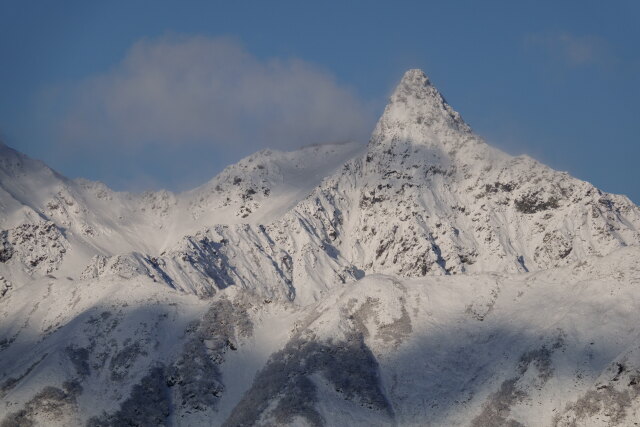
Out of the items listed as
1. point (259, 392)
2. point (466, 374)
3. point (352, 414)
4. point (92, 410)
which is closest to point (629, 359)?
point (466, 374)

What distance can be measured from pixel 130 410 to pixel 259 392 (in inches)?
748

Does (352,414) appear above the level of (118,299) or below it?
below

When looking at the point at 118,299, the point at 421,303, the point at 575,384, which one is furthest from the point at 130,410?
the point at 575,384

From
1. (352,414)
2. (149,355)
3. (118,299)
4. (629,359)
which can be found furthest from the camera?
(118,299)

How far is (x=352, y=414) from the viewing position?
162625 mm

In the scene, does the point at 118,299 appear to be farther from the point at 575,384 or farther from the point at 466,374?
the point at 575,384

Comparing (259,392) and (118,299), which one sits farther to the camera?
(118,299)

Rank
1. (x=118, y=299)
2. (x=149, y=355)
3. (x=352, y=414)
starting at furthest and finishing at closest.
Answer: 1. (x=118, y=299)
2. (x=149, y=355)
3. (x=352, y=414)

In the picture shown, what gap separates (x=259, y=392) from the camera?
557 feet

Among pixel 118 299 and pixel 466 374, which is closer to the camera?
pixel 466 374

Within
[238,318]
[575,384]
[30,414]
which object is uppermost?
[238,318]

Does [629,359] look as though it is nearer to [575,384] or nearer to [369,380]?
[575,384]

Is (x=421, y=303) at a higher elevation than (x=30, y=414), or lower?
higher

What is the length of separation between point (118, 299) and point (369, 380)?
172 ft
